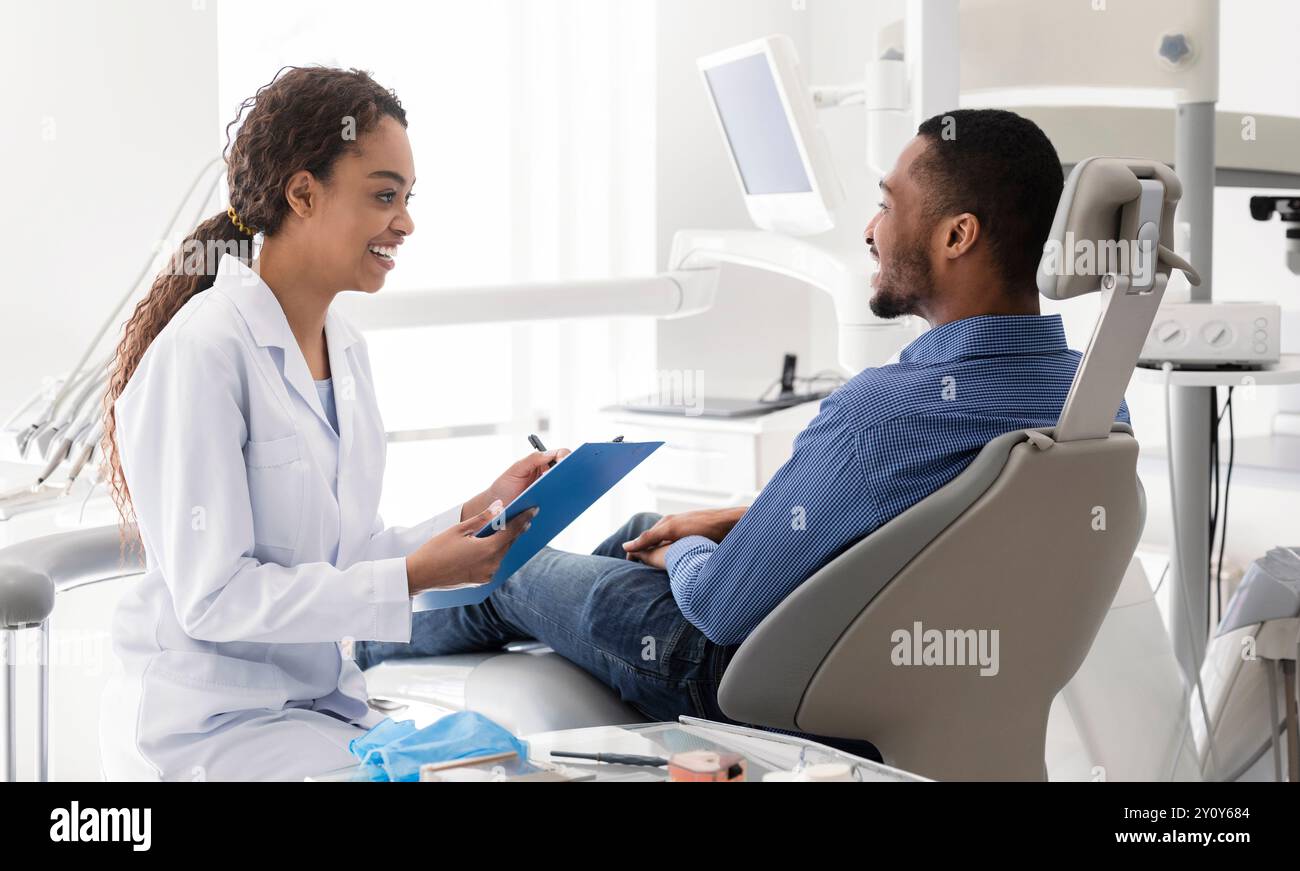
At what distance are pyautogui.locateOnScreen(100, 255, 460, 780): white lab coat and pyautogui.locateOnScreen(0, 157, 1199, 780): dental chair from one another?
0.14 meters

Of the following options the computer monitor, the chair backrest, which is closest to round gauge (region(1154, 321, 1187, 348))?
the computer monitor

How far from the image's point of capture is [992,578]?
128cm

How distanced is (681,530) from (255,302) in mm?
629

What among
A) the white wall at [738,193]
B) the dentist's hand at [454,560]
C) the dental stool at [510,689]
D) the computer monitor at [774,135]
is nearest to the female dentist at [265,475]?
the dentist's hand at [454,560]

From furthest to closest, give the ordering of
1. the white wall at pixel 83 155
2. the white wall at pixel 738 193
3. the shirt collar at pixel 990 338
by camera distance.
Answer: the white wall at pixel 738 193 → the white wall at pixel 83 155 → the shirt collar at pixel 990 338

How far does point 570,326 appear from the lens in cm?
362

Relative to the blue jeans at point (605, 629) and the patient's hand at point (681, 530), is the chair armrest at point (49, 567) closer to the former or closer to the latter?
the blue jeans at point (605, 629)

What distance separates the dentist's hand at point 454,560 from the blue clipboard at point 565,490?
2cm

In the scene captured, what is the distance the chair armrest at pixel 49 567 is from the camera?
1178 millimetres

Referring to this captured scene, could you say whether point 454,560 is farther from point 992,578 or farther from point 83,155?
point 83,155
